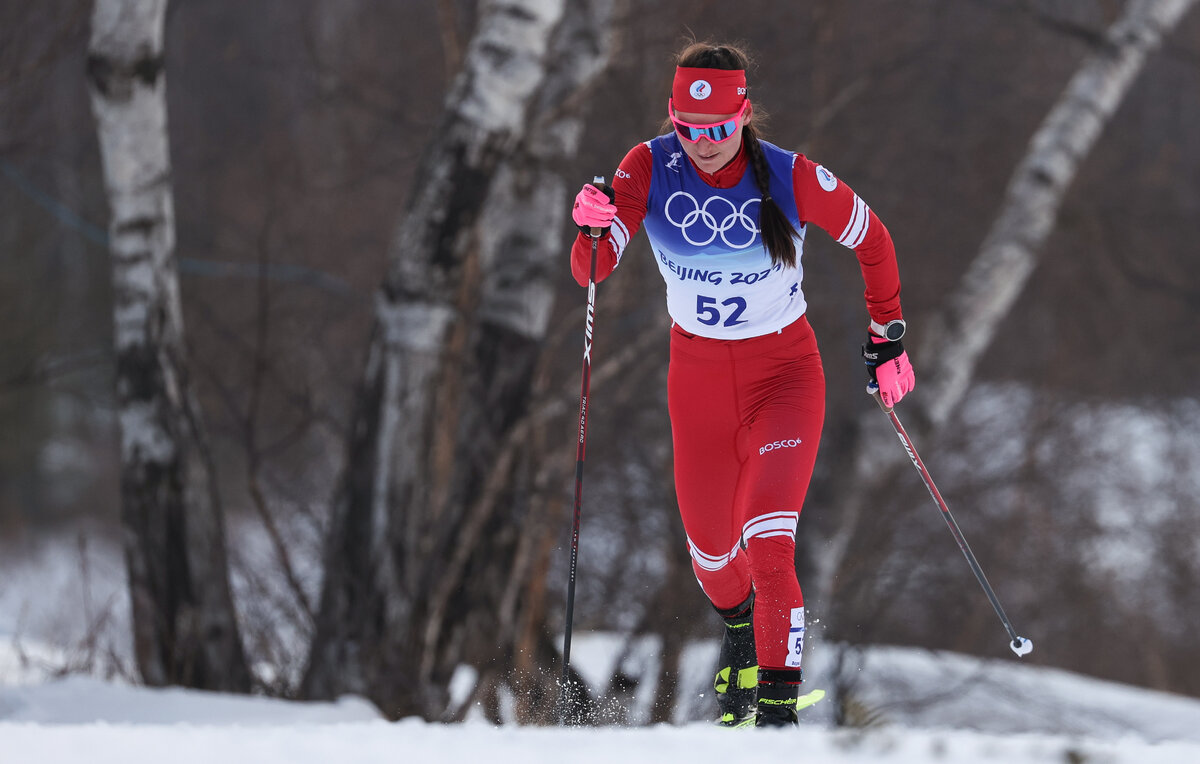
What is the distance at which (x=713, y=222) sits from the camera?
301cm

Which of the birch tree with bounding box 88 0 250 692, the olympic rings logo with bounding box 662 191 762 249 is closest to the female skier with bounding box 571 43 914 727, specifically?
the olympic rings logo with bounding box 662 191 762 249

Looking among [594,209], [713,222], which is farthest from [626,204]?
[713,222]

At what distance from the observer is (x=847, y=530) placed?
7.98 metres

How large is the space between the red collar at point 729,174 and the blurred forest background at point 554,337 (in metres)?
0.50

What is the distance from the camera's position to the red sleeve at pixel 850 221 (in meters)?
2.99

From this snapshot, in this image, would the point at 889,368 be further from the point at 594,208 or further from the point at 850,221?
the point at 594,208

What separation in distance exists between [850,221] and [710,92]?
56cm

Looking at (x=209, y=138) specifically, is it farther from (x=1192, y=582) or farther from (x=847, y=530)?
(x=1192, y=582)

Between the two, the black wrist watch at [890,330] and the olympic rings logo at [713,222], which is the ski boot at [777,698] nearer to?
the black wrist watch at [890,330]

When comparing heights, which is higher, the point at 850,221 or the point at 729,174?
the point at 729,174

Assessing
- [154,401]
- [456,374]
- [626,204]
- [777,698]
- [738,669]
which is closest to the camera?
[777,698]

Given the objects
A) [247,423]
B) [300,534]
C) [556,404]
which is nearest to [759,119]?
[556,404]

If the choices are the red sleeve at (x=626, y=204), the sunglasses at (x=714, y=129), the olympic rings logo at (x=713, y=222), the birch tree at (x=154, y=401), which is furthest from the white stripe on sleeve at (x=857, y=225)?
the birch tree at (x=154, y=401)

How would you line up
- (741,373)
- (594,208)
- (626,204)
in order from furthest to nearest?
1. (741,373)
2. (626,204)
3. (594,208)
